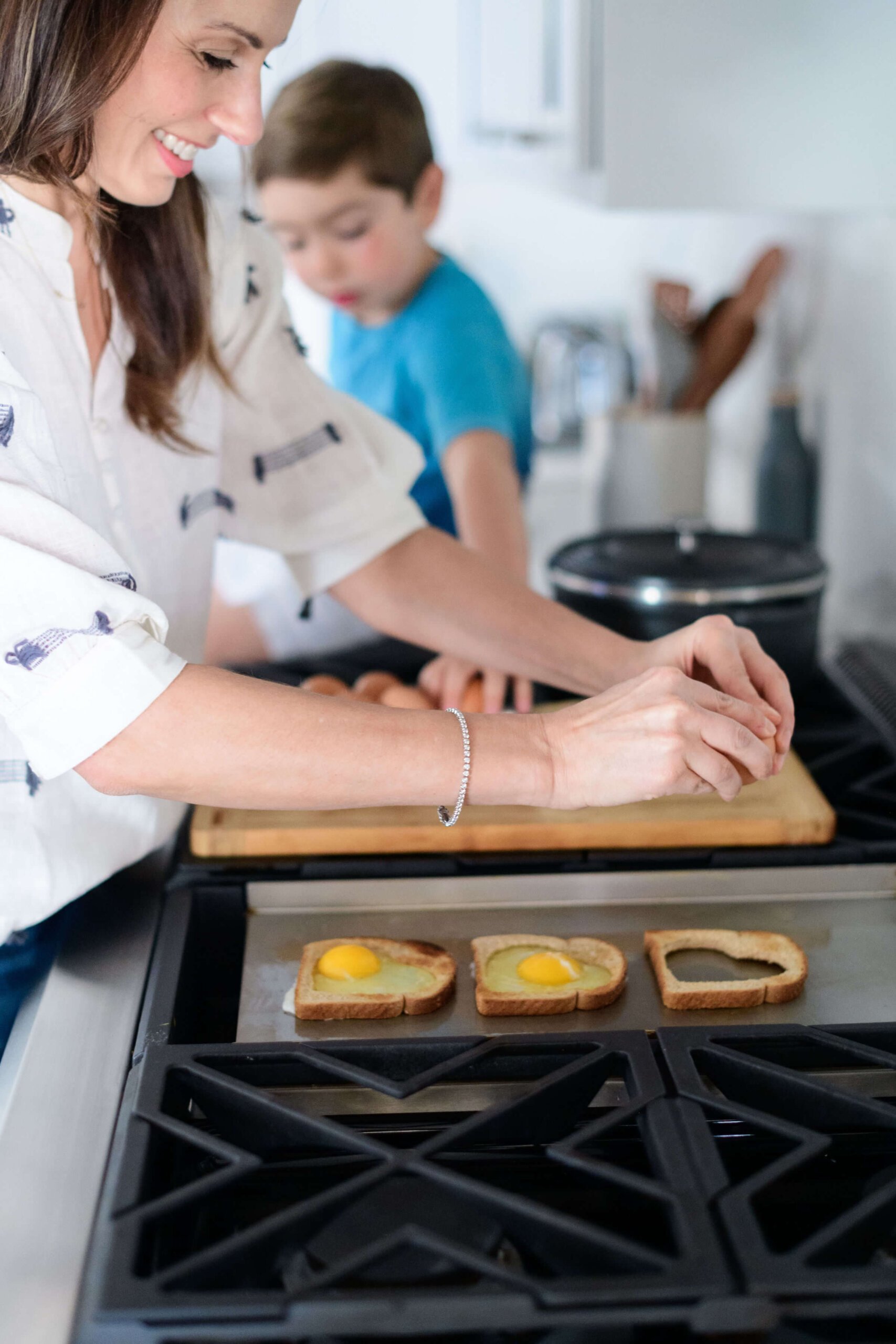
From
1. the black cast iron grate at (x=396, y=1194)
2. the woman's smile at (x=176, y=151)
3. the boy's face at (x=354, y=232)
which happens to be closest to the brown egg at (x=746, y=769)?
→ the black cast iron grate at (x=396, y=1194)

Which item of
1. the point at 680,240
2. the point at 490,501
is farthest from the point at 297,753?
the point at 680,240

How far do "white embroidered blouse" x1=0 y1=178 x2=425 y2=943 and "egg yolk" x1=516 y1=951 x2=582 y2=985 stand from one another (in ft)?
1.06

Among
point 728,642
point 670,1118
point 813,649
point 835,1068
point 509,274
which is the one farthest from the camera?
point 509,274

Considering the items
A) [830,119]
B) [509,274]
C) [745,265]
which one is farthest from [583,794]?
[509,274]

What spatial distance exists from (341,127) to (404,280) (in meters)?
0.24

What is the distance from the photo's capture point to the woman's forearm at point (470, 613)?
1170 millimetres

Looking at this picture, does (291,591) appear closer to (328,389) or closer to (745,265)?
(328,389)

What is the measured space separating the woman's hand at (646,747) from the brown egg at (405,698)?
419 millimetres

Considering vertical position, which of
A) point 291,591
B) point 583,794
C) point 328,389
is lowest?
point 291,591

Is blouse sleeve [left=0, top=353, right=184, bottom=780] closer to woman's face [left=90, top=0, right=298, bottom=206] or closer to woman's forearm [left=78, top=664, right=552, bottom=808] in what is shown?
woman's forearm [left=78, top=664, right=552, bottom=808]

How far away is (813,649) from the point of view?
140 centimetres

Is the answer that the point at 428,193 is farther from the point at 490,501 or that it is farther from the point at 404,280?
the point at 490,501

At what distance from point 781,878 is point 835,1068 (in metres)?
0.24

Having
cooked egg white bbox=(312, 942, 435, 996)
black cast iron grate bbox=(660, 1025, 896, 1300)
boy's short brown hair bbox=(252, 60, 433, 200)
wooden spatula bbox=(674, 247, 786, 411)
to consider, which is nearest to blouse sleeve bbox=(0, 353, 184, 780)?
cooked egg white bbox=(312, 942, 435, 996)
